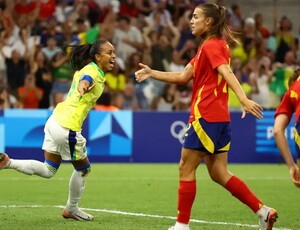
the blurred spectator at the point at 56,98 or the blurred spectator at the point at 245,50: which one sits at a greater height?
the blurred spectator at the point at 245,50

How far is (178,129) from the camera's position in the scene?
→ 64.6 feet

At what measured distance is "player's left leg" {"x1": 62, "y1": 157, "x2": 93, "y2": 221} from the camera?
973 centimetres

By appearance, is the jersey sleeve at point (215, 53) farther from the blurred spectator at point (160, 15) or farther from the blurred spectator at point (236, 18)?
the blurred spectator at point (236, 18)

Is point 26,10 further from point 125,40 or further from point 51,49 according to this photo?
point 125,40

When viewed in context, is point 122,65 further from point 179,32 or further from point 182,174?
point 182,174

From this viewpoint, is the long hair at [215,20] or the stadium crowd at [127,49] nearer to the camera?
the long hair at [215,20]

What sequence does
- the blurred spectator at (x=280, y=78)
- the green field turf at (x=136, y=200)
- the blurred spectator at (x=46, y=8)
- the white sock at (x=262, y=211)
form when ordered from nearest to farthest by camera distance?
the white sock at (x=262, y=211), the green field turf at (x=136, y=200), the blurred spectator at (x=280, y=78), the blurred spectator at (x=46, y=8)

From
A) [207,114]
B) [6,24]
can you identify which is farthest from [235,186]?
[6,24]

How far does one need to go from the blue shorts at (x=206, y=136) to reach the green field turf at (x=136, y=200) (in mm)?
1143

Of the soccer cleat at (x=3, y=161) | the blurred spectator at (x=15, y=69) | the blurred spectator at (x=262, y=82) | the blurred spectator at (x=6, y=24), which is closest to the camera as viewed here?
the soccer cleat at (x=3, y=161)

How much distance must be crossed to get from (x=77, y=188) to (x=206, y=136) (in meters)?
2.02

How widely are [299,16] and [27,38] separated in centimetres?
817

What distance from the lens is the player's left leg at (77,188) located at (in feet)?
31.9

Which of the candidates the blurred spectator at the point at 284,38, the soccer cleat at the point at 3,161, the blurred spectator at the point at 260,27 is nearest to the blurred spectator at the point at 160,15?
the blurred spectator at the point at 260,27
